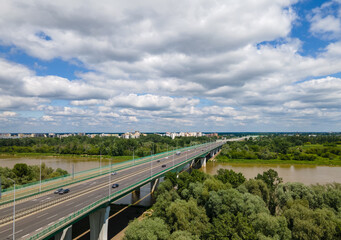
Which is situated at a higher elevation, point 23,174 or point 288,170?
point 23,174

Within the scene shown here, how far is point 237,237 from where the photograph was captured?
2053 centimetres

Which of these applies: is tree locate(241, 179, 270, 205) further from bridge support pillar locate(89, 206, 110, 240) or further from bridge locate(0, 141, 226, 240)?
bridge support pillar locate(89, 206, 110, 240)

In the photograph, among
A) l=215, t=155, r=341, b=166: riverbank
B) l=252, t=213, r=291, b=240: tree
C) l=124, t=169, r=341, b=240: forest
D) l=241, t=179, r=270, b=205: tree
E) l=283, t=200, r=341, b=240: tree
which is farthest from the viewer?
l=215, t=155, r=341, b=166: riverbank

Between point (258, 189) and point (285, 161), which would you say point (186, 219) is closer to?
point (258, 189)

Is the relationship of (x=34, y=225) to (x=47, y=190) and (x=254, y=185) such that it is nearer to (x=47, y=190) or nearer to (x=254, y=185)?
(x=47, y=190)

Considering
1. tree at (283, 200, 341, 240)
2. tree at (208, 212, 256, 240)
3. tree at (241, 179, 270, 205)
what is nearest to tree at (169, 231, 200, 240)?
tree at (208, 212, 256, 240)

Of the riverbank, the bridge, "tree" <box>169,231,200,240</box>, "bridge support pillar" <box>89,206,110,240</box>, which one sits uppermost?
the bridge

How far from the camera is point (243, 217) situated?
24.7 metres

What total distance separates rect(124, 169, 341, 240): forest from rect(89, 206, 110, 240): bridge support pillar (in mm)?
5837

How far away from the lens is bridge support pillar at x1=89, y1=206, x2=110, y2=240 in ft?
90.2

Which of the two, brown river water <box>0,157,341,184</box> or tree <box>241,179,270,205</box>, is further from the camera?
brown river water <box>0,157,341,184</box>

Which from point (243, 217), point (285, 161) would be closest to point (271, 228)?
point (243, 217)

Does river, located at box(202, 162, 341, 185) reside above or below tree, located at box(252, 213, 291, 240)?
below

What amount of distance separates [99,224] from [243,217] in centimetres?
1815
